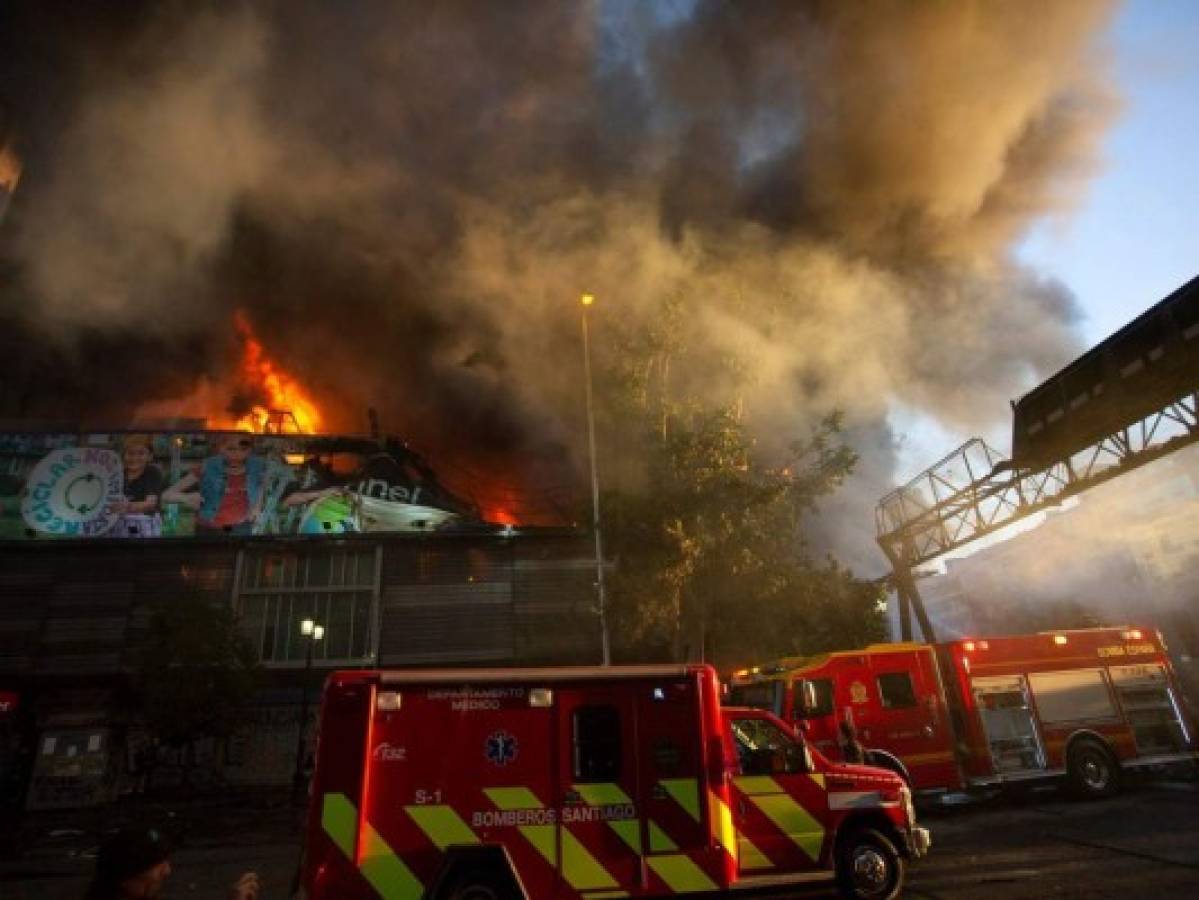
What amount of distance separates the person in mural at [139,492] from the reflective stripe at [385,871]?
26.7 metres

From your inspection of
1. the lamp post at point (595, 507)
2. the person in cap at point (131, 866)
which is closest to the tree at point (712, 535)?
the lamp post at point (595, 507)

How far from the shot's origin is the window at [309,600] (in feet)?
84.6

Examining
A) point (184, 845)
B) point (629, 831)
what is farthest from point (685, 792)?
point (184, 845)

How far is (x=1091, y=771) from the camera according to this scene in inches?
544

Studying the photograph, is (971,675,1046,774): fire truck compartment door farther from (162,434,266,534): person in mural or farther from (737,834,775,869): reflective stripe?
(162,434,266,534): person in mural

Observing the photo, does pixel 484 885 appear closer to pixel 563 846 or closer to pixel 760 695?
pixel 563 846

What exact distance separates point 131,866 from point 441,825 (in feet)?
13.4

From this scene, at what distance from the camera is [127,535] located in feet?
92.1

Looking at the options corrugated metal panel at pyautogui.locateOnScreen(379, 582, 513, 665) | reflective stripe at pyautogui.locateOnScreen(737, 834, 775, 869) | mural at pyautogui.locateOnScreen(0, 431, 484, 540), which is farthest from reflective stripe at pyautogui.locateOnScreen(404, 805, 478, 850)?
mural at pyautogui.locateOnScreen(0, 431, 484, 540)

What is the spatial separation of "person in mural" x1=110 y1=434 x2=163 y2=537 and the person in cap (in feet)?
97.1

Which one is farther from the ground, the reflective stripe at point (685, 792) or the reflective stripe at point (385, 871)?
the reflective stripe at point (685, 792)

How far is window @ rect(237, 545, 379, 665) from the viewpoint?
25781 millimetres

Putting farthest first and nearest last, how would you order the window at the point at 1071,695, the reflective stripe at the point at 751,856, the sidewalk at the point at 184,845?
1. the window at the point at 1071,695
2. the sidewalk at the point at 184,845
3. the reflective stripe at the point at 751,856

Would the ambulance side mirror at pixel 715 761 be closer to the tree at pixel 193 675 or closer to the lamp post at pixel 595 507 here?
the lamp post at pixel 595 507
